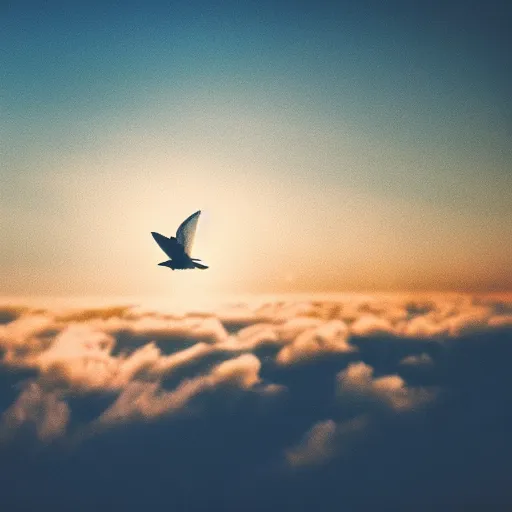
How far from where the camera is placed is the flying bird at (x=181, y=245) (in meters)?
33.8

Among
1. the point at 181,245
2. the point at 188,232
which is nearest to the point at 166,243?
the point at 181,245

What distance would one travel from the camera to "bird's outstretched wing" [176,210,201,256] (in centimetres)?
3519

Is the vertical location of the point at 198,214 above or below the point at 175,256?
above

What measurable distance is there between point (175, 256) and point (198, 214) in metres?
4.73

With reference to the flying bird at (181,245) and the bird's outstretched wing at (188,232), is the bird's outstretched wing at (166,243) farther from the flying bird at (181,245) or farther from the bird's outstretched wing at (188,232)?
the bird's outstretched wing at (188,232)

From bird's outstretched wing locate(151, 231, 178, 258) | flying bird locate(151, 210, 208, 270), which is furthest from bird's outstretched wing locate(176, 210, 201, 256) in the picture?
bird's outstretched wing locate(151, 231, 178, 258)

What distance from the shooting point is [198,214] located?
36.1 metres

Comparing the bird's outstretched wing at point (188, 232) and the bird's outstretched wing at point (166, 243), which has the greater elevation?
the bird's outstretched wing at point (188, 232)

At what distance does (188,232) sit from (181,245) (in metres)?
2.01

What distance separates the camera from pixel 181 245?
3428 cm

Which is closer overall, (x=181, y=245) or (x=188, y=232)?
(x=181, y=245)

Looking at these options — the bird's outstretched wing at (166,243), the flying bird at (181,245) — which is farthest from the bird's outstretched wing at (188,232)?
the bird's outstretched wing at (166,243)

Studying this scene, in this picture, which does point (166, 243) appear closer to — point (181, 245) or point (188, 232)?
point (181, 245)

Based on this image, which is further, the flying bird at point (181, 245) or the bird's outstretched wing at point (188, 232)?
the bird's outstretched wing at point (188, 232)
